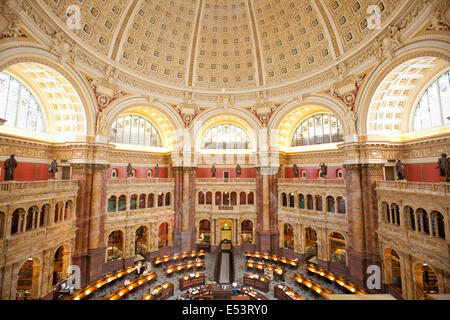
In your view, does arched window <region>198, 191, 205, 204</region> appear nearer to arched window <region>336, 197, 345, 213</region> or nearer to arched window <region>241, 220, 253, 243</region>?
arched window <region>241, 220, 253, 243</region>

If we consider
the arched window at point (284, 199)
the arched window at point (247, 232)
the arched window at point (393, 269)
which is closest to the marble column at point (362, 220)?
the arched window at point (393, 269)

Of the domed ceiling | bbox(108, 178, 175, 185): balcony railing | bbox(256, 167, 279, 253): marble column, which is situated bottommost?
bbox(256, 167, 279, 253): marble column

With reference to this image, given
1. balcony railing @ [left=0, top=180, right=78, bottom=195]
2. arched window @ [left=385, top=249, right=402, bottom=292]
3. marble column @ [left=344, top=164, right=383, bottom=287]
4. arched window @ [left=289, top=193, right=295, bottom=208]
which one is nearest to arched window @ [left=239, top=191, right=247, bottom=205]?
arched window @ [left=289, top=193, right=295, bottom=208]

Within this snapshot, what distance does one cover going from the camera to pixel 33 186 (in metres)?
14.1

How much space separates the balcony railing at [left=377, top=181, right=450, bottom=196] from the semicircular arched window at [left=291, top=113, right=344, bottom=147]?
7895 millimetres

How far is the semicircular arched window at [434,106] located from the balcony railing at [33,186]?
29.6 m

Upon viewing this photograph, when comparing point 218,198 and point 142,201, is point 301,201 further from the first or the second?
point 142,201

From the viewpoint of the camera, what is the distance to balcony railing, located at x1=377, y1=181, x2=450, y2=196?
1183 centimetres

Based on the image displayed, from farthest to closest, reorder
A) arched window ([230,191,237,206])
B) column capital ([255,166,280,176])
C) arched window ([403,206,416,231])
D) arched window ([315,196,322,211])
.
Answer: arched window ([230,191,237,206]), column capital ([255,166,280,176]), arched window ([315,196,322,211]), arched window ([403,206,416,231])

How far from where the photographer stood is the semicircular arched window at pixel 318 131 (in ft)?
77.8

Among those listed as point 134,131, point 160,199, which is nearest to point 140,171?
point 160,199

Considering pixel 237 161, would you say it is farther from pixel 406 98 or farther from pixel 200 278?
pixel 406 98

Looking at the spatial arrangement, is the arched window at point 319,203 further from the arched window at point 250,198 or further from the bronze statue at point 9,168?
the bronze statue at point 9,168

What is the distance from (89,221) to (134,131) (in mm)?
11821
